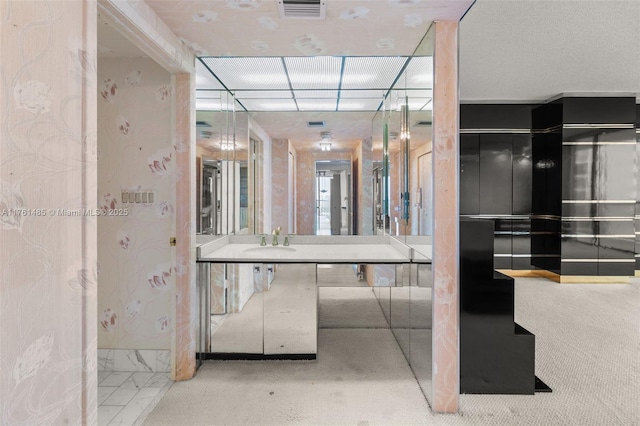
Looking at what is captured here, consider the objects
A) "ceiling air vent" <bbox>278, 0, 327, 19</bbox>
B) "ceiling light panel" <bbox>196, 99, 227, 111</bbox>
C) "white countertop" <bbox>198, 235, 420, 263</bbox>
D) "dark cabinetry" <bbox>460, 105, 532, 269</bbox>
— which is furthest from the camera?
"dark cabinetry" <bbox>460, 105, 532, 269</bbox>

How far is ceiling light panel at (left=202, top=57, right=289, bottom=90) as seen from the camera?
8.88 ft

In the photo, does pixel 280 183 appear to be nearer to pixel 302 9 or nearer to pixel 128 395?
pixel 302 9

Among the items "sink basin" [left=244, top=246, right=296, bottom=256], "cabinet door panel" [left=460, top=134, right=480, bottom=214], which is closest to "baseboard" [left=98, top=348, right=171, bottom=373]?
"sink basin" [left=244, top=246, right=296, bottom=256]

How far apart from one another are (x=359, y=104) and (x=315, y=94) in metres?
0.45

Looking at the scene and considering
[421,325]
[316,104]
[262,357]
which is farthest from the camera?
[316,104]

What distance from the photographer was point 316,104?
3.34m

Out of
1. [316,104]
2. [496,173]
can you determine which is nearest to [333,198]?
[316,104]

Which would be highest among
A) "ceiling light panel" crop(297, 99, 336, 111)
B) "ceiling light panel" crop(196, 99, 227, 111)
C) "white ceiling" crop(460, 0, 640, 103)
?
"white ceiling" crop(460, 0, 640, 103)

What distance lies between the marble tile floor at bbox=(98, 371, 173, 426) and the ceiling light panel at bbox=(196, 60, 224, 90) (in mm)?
2310

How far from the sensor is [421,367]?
8.02 ft

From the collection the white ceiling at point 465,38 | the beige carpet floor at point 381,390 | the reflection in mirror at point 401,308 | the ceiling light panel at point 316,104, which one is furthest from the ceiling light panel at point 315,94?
the beige carpet floor at point 381,390
